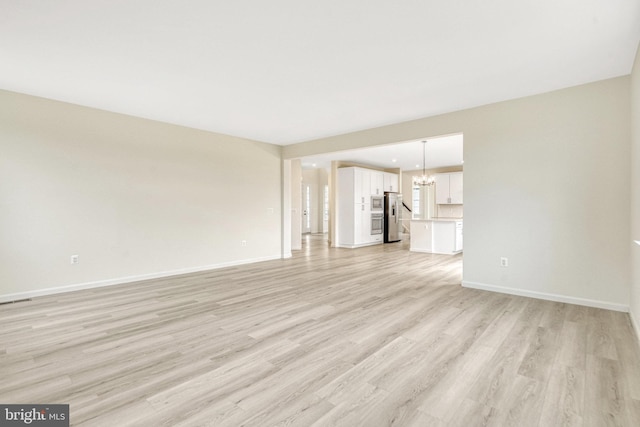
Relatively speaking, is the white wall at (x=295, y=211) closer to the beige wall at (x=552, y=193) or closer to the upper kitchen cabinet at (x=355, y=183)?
the upper kitchen cabinet at (x=355, y=183)

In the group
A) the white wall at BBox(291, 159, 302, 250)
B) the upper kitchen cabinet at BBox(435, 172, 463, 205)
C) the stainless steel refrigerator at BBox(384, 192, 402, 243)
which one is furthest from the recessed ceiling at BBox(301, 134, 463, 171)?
the stainless steel refrigerator at BBox(384, 192, 402, 243)

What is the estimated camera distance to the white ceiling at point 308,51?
2.23 m

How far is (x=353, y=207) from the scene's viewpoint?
8.97m

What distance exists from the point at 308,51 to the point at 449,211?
9.54m

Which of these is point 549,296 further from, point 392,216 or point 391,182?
point 391,182

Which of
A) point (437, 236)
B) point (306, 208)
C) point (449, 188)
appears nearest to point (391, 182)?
point (449, 188)

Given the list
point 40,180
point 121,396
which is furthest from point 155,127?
point 121,396

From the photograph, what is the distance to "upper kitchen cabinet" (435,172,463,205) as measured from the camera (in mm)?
10172

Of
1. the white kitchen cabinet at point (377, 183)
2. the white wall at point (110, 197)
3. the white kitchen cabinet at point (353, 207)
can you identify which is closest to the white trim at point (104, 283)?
the white wall at point (110, 197)

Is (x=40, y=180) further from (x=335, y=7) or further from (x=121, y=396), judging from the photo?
(x=335, y=7)

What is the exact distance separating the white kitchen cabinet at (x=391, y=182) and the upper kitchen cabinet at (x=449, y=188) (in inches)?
54.3

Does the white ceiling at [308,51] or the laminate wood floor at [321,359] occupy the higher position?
the white ceiling at [308,51]

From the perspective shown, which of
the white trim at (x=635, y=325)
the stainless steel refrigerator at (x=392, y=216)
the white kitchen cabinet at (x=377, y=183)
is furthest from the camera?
the stainless steel refrigerator at (x=392, y=216)

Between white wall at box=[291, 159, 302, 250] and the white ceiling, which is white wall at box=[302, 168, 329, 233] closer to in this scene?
white wall at box=[291, 159, 302, 250]
